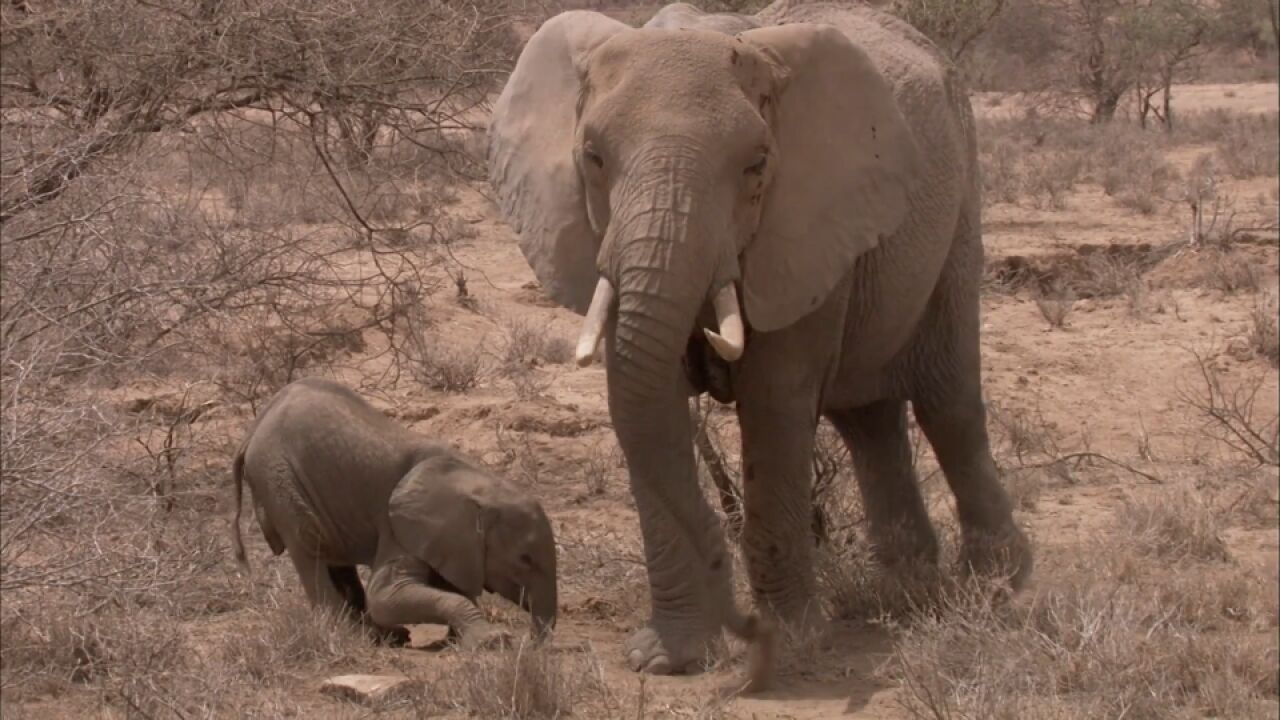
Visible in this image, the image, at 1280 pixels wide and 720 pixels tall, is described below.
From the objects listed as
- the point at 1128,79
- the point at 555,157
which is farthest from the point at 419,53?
the point at 1128,79

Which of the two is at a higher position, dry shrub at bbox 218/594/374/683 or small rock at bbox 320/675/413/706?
small rock at bbox 320/675/413/706

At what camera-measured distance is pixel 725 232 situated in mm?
5164

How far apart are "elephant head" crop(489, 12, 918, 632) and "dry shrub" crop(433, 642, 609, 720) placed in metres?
0.54

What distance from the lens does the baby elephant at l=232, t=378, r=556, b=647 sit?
593cm

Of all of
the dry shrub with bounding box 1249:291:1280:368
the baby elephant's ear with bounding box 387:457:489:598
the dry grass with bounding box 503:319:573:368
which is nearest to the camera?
the baby elephant's ear with bounding box 387:457:489:598

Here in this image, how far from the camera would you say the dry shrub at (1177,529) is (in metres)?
6.73

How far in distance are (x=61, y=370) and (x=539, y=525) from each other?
1.57 m

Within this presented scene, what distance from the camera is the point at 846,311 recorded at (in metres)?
5.90

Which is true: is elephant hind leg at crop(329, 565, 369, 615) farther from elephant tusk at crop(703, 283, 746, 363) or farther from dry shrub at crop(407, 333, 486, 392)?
dry shrub at crop(407, 333, 486, 392)

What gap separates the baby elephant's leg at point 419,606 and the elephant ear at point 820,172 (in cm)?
131

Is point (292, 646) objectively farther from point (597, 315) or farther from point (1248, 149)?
point (1248, 149)

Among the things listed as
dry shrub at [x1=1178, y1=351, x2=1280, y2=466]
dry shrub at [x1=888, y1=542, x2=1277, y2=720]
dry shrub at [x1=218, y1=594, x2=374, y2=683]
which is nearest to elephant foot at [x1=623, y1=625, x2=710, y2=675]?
dry shrub at [x1=888, y1=542, x2=1277, y2=720]

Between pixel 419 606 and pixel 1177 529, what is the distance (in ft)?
9.27

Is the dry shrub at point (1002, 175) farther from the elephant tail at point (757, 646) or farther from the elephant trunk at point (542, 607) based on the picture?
the elephant tail at point (757, 646)
